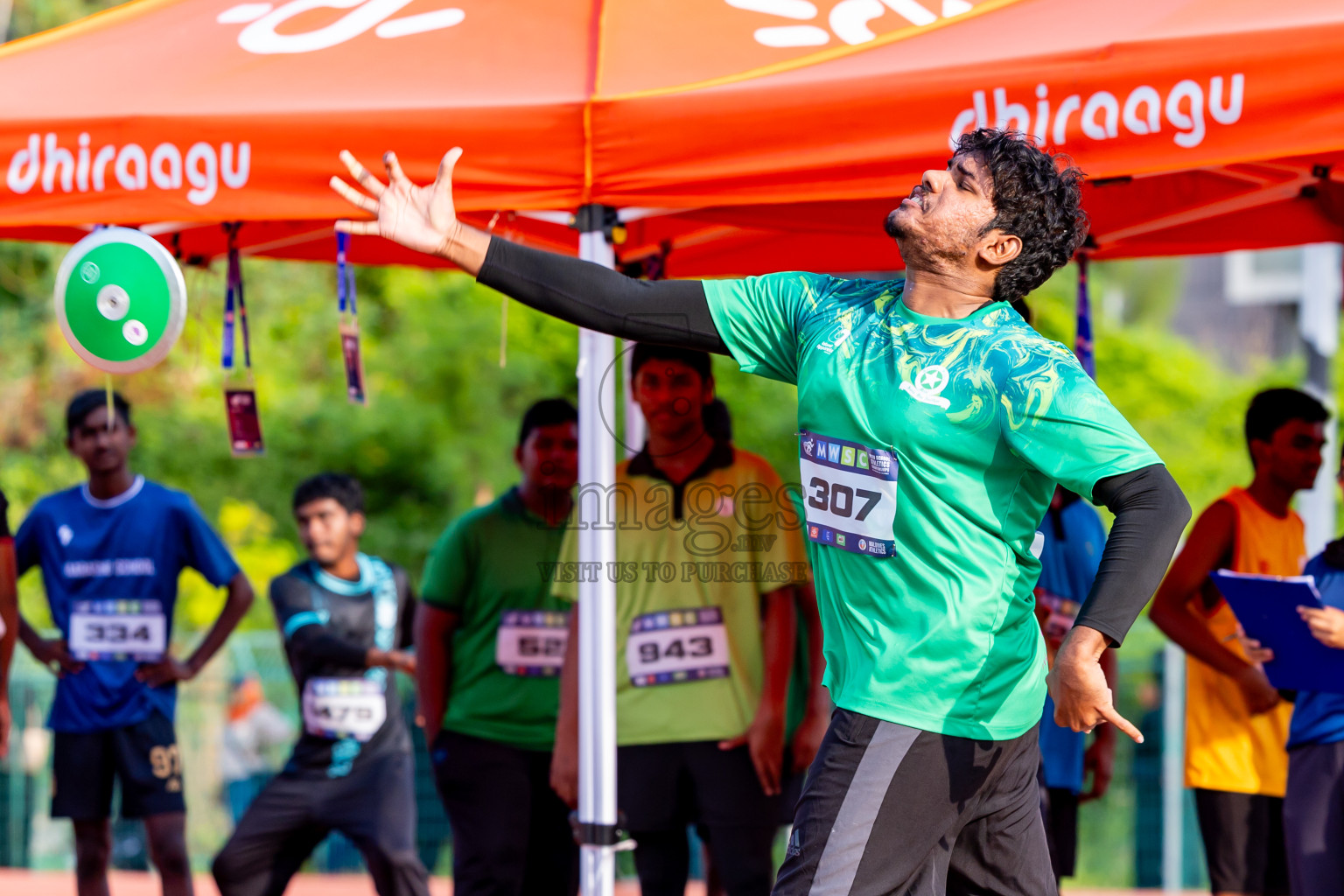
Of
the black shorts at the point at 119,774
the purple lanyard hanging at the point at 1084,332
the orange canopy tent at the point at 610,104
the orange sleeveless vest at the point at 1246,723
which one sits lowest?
the black shorts at the point at 119,774

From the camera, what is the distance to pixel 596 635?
3.63 meters

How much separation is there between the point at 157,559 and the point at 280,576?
1.64ft

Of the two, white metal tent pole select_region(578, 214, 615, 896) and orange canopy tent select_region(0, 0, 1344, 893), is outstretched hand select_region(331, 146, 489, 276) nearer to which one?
orange canopy tent select_region(0, 0, 1344, 893)

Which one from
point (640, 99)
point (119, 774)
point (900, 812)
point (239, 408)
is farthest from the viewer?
point (119, 774)

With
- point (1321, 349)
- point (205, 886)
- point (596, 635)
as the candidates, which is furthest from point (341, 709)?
point (205, 886)

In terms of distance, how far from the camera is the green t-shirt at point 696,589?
13.1 feet

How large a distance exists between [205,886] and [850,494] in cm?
700

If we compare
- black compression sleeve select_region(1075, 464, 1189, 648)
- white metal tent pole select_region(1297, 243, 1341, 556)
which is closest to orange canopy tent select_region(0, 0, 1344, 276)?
black compression sleeve select_region(1075, 464, 1189, 648)

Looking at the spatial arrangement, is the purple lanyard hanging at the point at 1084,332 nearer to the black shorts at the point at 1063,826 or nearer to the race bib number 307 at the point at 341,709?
the black shorts at the point at 1063,826

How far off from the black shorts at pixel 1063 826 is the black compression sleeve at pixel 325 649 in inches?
88.7

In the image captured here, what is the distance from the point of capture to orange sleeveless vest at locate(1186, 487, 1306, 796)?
4.41 metres

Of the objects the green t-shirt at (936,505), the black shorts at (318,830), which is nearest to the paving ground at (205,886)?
the black shorts at (318,830)

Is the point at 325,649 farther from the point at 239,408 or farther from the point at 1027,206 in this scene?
the point at 1027,206

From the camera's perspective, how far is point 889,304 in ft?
8.34
